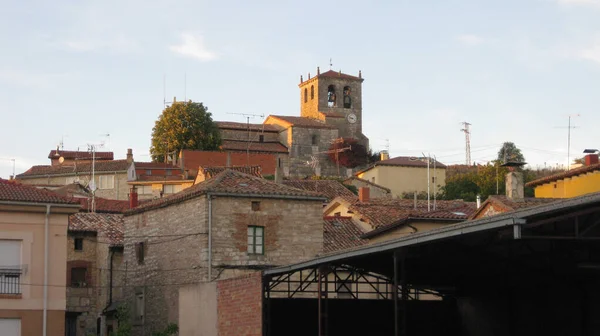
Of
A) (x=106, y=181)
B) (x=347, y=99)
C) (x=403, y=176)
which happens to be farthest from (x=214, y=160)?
(x=347, y=99)

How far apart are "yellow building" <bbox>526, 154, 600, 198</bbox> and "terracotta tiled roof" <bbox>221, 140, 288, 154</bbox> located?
162ft

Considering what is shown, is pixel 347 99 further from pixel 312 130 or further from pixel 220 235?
pixel 220 235

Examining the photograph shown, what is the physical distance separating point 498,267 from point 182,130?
6134 centimetres

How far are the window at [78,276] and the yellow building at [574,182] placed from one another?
20.2 m

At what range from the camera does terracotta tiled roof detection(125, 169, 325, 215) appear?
38.6m

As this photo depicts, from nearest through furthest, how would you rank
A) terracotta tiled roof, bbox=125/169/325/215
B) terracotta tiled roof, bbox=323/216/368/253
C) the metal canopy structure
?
the metal canopy structure, terracotta tiled roof, bbox=125/169/325/215, terracotta tiled roof, bbox=323/216/368/253

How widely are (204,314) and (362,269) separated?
4756 mm

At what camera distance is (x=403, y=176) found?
274 ft

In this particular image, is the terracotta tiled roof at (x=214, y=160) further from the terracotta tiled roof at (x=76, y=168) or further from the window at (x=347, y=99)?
the window at (x=347, y=99)

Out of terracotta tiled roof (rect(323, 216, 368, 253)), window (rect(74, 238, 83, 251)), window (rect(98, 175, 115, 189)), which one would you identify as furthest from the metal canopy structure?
window (rect(98, 175, 115, 189))

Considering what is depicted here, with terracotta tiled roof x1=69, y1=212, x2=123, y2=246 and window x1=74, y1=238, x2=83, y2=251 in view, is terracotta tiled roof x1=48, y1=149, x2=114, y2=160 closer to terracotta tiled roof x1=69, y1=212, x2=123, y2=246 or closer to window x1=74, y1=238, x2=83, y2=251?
terracotta tiled roof x1=69, y1=212, x2=123, y2=246

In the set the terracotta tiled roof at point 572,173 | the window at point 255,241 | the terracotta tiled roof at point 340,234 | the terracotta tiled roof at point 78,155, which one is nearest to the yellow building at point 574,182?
the terracotta tiled roof at point 572,173

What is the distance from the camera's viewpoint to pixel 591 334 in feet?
85.7

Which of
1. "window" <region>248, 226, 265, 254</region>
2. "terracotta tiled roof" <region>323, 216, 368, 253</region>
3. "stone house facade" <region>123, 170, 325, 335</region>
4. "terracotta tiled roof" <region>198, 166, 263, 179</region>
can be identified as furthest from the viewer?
"terracotta tiled roof" <region>198, 166, 263, 179</region>
